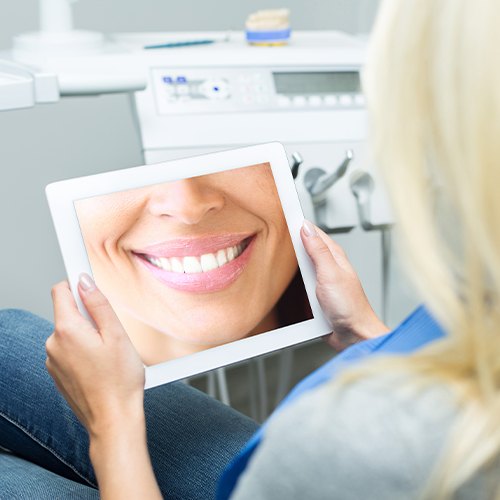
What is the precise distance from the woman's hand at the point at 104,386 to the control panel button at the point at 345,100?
621 millimetres

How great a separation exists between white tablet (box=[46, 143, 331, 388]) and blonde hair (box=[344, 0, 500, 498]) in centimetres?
39

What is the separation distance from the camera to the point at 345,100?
1245 mm

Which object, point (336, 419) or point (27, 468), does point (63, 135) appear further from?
point (336, 419)

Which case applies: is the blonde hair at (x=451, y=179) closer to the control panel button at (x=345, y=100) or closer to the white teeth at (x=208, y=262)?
the white teeth at (x=208, y=262)

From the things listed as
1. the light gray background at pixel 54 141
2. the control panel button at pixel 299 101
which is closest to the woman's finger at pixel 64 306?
the control panel button at pixel 299 101

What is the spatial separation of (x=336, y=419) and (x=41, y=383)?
0.56 meters

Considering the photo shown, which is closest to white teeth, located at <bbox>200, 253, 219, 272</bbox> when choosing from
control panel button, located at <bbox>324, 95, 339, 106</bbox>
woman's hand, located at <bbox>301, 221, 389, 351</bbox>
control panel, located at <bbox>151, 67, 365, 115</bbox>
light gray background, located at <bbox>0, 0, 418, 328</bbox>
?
woman's hand, located at <bbox>301, 221, 389, 351</bbox>

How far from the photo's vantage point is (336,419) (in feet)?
Answer: 1.42

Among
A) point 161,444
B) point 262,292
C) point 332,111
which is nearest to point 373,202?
point 332,111

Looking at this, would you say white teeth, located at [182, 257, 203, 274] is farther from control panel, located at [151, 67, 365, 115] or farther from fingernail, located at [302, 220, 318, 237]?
control panel, located at [151, 67, 365, 115]

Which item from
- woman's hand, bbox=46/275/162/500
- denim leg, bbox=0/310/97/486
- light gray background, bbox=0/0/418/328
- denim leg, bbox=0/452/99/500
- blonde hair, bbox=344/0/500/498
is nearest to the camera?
blonde hair, bbox=344/0/500/498

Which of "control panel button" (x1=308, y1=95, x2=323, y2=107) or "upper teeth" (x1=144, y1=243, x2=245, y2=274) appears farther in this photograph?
"control panel button" (x1=308, y1=95, x2=323, y2=107)

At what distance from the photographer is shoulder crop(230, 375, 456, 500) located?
420mm

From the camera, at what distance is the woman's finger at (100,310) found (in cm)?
74
